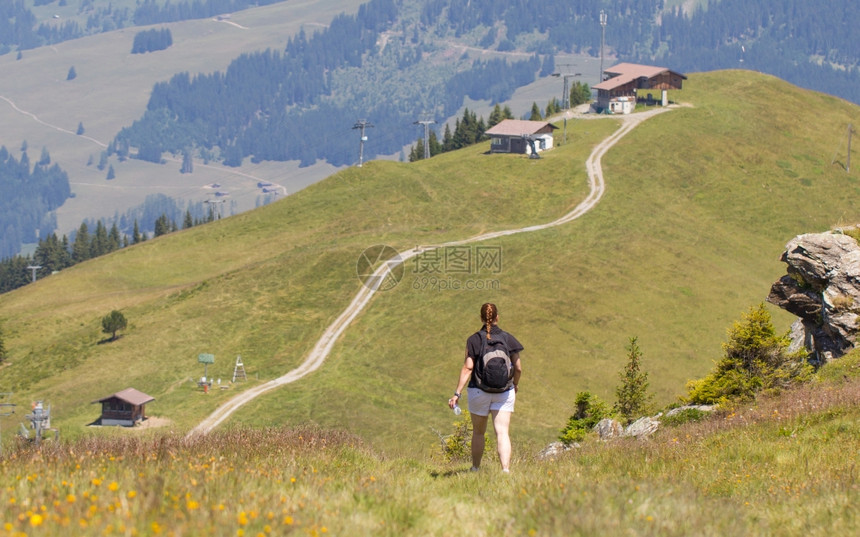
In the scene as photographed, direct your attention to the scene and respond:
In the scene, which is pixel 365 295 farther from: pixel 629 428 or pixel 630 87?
pixel 630 87

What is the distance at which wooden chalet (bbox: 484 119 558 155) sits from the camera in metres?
132

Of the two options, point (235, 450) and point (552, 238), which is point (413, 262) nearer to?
point (552, 238)

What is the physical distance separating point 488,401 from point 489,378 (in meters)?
0.51

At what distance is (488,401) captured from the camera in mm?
16328

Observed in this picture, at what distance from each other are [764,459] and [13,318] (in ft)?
286

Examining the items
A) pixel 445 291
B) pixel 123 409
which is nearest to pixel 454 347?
pixel 445 291

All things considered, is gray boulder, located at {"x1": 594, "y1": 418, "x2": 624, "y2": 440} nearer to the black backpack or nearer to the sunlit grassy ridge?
the sunlit grassy ridge

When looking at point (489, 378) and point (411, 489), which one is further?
point (489, 378)

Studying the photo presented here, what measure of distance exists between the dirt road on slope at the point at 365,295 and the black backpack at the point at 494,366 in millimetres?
23165

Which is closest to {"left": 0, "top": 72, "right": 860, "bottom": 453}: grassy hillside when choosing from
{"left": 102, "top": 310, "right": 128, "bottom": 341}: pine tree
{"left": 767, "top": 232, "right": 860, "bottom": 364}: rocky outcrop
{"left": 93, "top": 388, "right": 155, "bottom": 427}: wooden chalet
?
{"left": 102, "top": 310, "right": 128, "bottom": 341}: pine tree

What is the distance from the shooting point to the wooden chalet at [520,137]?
433ft

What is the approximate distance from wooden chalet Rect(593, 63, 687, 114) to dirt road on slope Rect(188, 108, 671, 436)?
1182 centimetres

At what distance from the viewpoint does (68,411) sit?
66250mm

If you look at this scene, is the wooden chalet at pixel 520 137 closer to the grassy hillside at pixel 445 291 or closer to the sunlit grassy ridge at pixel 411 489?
the grassy hillside at pixel 445 291
